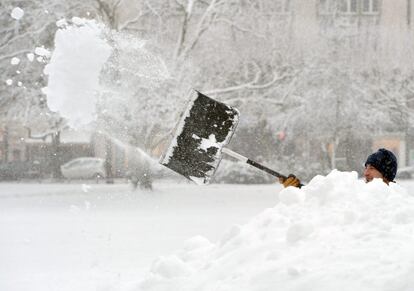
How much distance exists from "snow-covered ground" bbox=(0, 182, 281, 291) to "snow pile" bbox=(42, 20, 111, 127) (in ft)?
9.23

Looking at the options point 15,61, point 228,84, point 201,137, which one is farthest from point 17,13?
point 201,137

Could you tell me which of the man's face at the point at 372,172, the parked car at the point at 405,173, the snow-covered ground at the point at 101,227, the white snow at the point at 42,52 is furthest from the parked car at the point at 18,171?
the man's face at the point at 372,172

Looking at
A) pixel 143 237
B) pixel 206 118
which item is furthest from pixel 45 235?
pixel 206 118

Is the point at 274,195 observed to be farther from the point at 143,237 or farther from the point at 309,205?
the point at 309,205

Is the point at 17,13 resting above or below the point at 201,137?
above

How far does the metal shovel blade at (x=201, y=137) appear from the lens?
696 centimetres

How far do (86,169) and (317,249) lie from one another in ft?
94.6

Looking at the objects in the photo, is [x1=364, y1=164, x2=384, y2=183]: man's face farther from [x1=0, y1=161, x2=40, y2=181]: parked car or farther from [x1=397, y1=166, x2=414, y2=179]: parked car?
[x1=0, y1=161, x2=40, y2=181]: parked car

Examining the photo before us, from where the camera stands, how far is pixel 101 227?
15.1 m

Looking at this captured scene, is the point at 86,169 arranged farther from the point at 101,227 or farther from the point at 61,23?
the point at 101,227

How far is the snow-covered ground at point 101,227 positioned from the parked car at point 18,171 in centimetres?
540

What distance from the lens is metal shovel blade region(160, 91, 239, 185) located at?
6961 millimetres

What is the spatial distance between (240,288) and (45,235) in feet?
31.0

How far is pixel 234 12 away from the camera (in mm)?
25266
